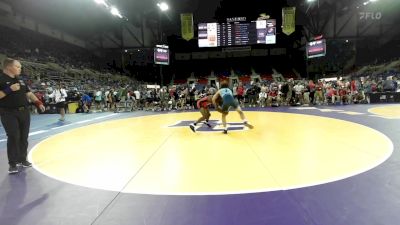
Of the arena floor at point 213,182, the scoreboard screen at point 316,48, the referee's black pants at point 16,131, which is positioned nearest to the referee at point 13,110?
the referee's black pants at point 16,131

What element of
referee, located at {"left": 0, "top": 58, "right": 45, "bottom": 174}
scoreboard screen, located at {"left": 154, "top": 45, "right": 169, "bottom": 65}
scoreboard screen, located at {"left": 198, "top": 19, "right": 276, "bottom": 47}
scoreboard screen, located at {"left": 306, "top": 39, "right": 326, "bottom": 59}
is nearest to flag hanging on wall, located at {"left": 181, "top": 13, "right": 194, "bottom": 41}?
scoreboard screen, located at {"left": 198, "top": 19, "right": 276, "bottom": 47}

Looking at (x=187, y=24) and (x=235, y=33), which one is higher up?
(x=187, y=24)

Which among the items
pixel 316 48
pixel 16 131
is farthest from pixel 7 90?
pixel 316 48

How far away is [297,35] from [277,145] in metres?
32.6

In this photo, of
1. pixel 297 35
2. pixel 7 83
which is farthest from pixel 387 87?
pixel 297 35

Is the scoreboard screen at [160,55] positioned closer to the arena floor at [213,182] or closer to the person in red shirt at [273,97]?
the person in red shirt at [273,97]

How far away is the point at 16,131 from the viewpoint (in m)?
4.13

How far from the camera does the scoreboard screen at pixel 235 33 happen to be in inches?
766

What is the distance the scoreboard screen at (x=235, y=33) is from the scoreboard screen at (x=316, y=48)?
252 centimetres

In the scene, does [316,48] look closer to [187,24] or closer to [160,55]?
[187,24]

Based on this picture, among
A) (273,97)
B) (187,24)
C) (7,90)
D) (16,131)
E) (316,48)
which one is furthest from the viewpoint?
(316,48)

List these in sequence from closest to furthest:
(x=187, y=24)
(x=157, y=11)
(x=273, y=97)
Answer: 1. (x=273, y=97)
2. (x=187, y=24)
3. (x=157, y=11)

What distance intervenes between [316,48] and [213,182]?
726 inches

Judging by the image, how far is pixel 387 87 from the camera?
15.1 m
